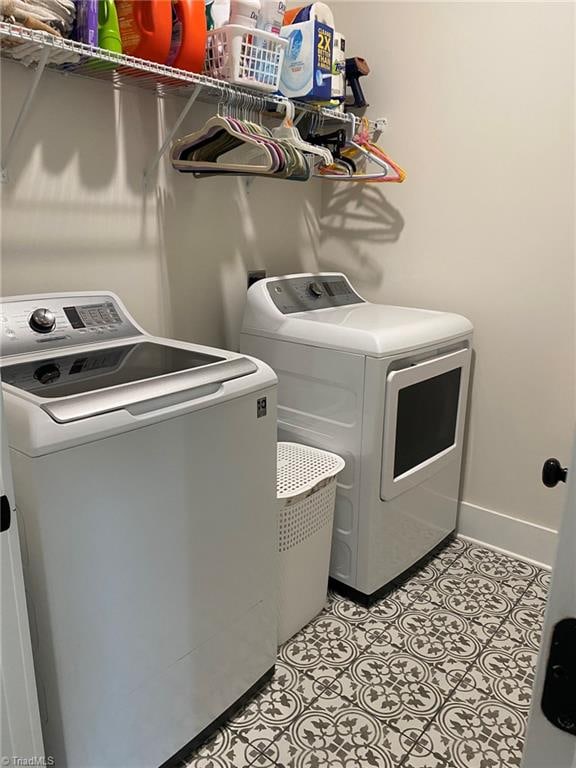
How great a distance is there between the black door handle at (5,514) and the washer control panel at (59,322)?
756 mm

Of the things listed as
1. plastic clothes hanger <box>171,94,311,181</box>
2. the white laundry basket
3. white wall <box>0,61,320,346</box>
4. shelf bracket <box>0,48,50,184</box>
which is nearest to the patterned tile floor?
the white laundry basket

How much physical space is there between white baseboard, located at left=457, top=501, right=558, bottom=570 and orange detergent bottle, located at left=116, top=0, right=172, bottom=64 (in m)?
2.06

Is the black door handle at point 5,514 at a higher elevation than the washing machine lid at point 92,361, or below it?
below

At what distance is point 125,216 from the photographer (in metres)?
1.95

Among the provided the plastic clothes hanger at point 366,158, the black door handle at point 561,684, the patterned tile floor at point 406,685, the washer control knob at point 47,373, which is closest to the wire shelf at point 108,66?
the plastic clothes hanger at point 366,158

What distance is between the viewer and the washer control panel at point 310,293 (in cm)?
223

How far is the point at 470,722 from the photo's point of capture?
164cm

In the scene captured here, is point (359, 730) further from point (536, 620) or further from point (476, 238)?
point (476, 238)

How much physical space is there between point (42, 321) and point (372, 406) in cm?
101

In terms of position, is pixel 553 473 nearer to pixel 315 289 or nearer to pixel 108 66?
pixel 108 66

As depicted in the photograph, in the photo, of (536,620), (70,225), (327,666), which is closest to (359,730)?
(327,666)

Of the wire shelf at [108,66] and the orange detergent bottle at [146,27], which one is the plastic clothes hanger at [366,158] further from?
the orange detergent bottle at [146,27]

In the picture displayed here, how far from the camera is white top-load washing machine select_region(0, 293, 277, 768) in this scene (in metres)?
1.11

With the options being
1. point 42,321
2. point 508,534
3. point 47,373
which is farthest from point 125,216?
point 508,534
